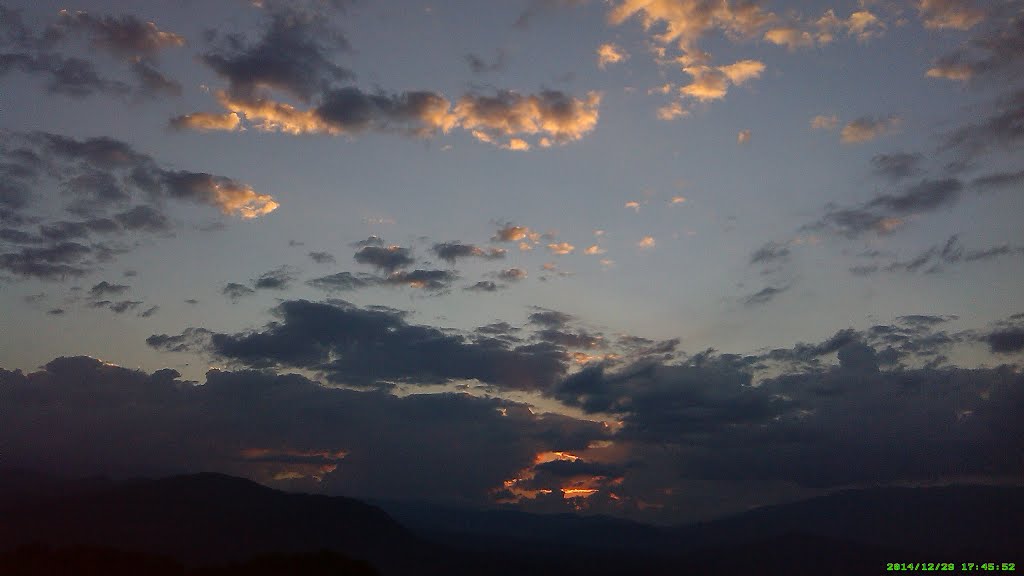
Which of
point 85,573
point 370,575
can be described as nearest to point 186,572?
point 85,573

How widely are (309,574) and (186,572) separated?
20.1m

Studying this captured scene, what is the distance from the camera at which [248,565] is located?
123 metres

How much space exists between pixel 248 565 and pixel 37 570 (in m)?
33.1

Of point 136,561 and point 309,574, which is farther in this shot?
point 136,561

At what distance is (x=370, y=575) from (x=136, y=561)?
41349 mm

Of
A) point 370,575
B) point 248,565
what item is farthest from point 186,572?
point 370,575

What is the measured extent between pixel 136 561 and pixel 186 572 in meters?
13.9

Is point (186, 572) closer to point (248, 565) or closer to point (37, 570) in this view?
point (248, 565)

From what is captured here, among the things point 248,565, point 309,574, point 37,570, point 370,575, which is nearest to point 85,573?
point 37,570

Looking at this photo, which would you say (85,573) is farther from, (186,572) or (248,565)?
(248,565)

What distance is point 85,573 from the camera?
12450cm

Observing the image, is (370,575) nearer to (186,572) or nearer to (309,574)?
(309,574)

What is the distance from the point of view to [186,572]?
12069 cm

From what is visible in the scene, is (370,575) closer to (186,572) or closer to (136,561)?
(186,572)
